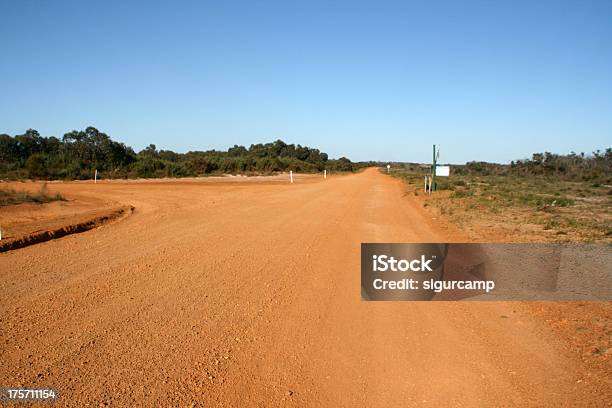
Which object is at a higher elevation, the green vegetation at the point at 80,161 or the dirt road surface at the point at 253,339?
the green vegetation at the point at 80,161

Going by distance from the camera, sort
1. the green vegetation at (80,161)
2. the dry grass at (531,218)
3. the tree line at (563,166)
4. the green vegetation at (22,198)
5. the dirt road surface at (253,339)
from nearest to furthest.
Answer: the dirt road surface at (253,339) < the dry grass at (531,218) < the green vegetation at (22,198) < the green vegetation at (80,161) < the tree line at (563,166)

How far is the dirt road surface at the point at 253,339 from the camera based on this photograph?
355 cm

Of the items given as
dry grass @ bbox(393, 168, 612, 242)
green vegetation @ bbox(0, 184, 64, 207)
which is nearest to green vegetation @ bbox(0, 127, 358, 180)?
green vegetation @ bbox(0, 184, 64, 207)

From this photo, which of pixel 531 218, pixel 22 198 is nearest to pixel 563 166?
pixel 531 218

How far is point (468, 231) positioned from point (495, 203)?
7.99 meters

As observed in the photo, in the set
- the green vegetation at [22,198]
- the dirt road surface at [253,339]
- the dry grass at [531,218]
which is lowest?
the dirt road surface at [253,339]

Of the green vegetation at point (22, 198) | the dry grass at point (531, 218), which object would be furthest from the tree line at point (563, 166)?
the green vegetation at point (22, 198)

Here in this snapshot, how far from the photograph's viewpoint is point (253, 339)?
14.8 ft

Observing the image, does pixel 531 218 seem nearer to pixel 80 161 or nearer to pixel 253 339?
pixel 253 339

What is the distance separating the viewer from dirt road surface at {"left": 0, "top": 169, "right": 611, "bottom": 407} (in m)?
3.55

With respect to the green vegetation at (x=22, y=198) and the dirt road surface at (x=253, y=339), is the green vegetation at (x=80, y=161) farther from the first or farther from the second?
the dirt road surface at (x=253, y=339)

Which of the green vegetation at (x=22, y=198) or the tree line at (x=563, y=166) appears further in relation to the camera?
the tree line at (x=563, y=166)

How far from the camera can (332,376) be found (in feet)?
12.4

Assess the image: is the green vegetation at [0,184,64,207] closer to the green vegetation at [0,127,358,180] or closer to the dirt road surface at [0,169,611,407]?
the dirt road surface at [0,169,611,407]
